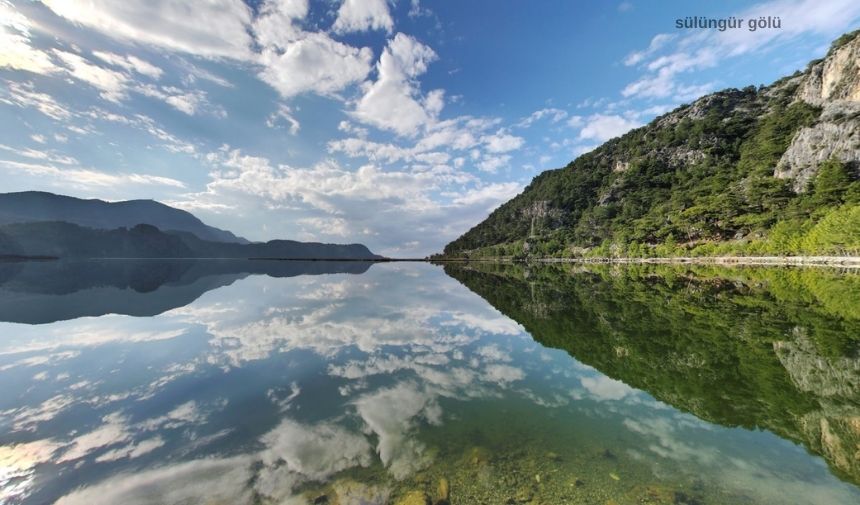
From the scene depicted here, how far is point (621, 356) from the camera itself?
1312 centimetres

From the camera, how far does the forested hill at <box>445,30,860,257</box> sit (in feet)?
220

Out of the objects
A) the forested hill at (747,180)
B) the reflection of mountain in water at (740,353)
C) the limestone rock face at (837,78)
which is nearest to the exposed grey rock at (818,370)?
the reflection of mountain in water at (740,353)

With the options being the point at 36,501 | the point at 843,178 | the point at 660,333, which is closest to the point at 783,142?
the point at 843,178

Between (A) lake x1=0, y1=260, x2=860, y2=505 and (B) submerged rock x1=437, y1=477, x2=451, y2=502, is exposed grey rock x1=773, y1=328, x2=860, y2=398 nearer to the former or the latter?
(A) lake x1=0, y1=260, x2=860, y2=505

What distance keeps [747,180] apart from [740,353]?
121439 millimetres

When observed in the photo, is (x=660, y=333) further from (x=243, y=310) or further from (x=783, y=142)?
(x=783, y=142)

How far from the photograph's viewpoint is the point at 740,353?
42.2 ft

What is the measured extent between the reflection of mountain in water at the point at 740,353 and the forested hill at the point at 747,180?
163 ft

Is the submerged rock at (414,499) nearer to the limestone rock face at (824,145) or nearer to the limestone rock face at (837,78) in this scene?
the limestone rock face at (824,145)

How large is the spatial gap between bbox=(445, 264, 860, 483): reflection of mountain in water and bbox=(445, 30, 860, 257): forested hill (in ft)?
163

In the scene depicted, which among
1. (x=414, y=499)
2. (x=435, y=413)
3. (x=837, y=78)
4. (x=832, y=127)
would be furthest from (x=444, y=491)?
(x=837, y=78)

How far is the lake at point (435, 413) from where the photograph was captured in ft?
19.2

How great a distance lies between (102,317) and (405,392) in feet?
72.0

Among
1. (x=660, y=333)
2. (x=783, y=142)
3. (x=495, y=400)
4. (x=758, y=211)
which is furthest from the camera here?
(x=783, y=142)
